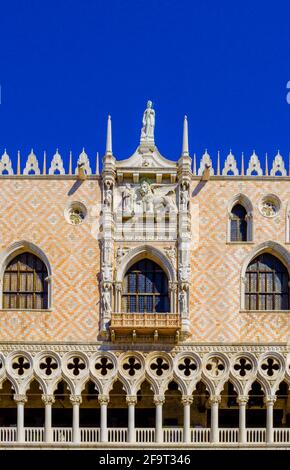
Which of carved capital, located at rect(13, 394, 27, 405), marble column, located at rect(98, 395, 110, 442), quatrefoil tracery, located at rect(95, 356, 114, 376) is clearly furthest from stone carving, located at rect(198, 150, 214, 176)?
carved capital, located at rect(13, 394, 27, 405)

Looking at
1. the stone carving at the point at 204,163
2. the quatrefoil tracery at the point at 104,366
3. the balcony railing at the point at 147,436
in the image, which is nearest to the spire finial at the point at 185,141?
the stone carving at the point at 204,163

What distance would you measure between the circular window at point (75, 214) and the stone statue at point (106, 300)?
214cm

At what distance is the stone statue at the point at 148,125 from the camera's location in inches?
1676

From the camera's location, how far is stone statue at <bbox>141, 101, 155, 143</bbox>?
42.6 metres

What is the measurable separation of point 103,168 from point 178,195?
2.24 m

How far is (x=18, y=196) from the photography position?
138 ft

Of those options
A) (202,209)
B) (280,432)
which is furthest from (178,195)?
(280,432)

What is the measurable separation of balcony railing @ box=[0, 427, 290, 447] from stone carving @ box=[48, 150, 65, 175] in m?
7.23

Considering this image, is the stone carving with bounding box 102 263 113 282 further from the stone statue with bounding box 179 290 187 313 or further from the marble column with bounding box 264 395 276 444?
the marble column with bounding box 264 395 276 444

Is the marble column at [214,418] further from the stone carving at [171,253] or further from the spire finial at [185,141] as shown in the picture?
the spire finial at [185,141]

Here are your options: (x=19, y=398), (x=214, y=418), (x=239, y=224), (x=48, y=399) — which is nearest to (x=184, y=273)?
(x=239, y=224)
